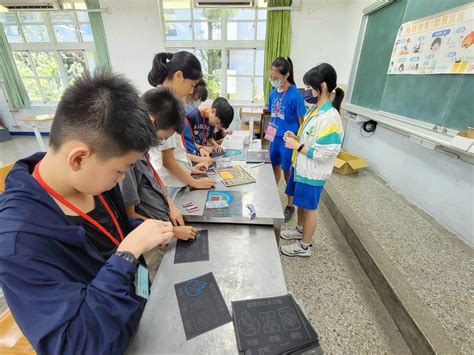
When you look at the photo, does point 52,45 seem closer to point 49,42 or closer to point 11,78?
point 49,42

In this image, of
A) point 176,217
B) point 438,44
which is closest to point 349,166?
point 438,44

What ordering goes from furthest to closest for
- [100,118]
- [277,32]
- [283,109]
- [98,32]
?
1. [98,32]
2. [277,32]
3. [283,109]
4. [100,118]

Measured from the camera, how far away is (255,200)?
44.7 inches

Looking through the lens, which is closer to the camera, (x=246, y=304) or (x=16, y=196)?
(x=16, y=196)

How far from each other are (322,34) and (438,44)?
10.1ft

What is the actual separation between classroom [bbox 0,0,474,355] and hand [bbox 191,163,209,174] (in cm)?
5

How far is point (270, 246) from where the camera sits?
0.89 meters

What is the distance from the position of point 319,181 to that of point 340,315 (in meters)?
0.84

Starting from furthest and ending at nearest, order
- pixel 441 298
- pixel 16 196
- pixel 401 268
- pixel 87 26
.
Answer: pixel 87 26 → pixel 401 268 → pixel 441 298 → pixel 16 196

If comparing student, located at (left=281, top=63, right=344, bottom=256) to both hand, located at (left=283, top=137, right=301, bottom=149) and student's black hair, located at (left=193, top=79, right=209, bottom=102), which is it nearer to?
A: hand, located at (left=283, top=137, right=301, bottom=149)

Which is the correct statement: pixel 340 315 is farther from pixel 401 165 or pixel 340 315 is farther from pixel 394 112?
pixel 394 112

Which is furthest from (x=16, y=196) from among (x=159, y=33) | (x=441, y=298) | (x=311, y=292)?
(x=159, y=33)

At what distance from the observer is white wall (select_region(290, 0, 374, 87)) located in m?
4.10

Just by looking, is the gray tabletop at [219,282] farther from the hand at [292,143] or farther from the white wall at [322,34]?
the white wall at [322,34]
